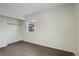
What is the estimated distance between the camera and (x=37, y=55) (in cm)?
113

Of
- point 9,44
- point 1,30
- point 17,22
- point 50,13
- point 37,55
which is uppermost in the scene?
point 50,13

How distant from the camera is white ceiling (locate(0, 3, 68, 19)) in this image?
106cm

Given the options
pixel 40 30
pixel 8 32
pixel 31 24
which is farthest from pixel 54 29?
pixel 8 32

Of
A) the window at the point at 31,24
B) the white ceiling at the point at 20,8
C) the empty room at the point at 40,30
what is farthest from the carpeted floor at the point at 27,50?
the white ceiling at the point at 20,8

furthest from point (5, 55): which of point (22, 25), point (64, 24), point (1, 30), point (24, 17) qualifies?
point (64, 24)

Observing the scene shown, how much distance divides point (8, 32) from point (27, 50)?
422mm

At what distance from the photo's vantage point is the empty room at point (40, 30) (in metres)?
1.13

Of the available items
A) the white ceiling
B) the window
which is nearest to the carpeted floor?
the window

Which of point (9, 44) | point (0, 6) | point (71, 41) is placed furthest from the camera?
point (71, 41)

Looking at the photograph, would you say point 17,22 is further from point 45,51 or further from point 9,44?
point 45,51

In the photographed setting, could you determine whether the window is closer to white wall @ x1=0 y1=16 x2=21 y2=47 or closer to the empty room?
the empty room

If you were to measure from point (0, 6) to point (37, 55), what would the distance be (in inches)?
35.6

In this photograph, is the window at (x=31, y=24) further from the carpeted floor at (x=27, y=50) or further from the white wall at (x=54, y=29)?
the carpeted floor at (x=27, y=50)

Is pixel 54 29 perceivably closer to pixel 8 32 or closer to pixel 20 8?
pixel 20 8
